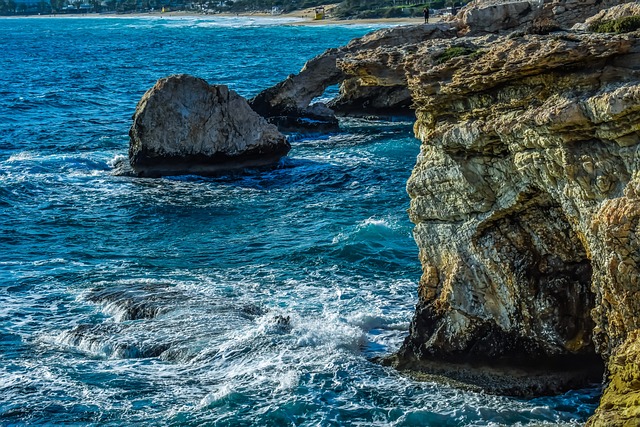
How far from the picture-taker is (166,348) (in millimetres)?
25672

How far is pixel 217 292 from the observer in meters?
29.9

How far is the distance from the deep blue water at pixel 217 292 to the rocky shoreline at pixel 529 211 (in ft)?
3.91

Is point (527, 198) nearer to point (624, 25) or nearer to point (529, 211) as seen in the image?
point (529, 211)

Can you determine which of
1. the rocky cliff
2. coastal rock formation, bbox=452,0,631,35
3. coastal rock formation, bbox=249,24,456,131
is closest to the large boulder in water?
coastal rock formation, bbox=249,24,456,131

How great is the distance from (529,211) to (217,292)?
11.2m

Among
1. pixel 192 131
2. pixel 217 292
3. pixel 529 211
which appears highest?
pixel 529 211

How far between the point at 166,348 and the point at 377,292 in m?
6.78

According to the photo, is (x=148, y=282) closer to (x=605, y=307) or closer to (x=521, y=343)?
(x=521, y=343)

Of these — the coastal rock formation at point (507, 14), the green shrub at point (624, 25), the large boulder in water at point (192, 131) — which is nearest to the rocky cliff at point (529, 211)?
the green shrub at point (624, 25)

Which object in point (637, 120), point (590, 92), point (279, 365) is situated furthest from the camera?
point (279, 365)

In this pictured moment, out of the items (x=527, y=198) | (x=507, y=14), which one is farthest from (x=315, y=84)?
(x=527, y=198)

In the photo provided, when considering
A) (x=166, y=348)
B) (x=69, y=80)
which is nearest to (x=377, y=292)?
(x=166, y=348)

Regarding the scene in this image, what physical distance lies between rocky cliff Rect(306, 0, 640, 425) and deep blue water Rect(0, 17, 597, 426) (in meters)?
1.28

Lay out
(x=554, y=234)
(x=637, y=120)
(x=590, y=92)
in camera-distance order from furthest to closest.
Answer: (x=554, y=234), (x=590, y=92), (x=637, y=120)
